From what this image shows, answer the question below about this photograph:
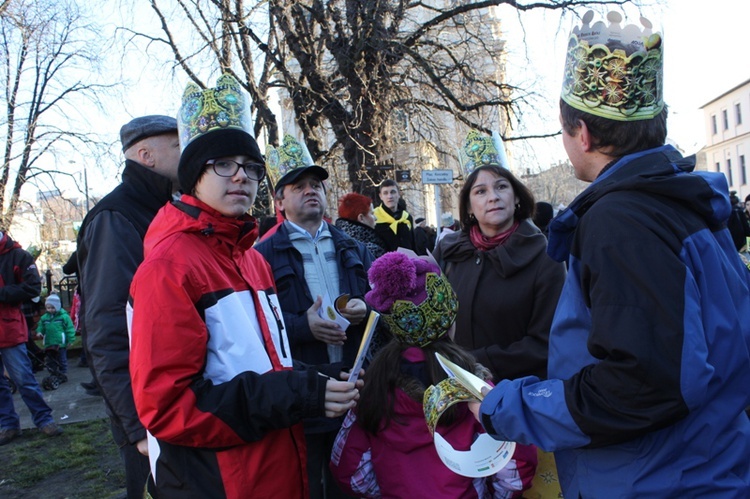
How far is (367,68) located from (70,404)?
27.5 ft

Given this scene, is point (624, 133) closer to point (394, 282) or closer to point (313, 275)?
point (394, 282)

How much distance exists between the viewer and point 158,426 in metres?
1.85

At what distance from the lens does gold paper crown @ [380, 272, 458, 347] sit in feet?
8.11

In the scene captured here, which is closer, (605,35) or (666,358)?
(666,358)

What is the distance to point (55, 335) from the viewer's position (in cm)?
894

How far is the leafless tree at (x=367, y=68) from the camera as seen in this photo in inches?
473

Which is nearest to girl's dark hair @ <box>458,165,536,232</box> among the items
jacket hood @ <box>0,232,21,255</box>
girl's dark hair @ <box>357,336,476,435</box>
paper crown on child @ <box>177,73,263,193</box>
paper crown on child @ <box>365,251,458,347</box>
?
paper crown on child @ <box>365,251,458,347</box>

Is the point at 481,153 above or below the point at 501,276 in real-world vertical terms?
above

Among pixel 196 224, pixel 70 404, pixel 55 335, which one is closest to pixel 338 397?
pixel 196 224

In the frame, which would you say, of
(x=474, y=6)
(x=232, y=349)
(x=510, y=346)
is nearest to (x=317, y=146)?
(x=474, y=6)

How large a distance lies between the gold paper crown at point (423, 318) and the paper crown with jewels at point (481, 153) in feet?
4.80

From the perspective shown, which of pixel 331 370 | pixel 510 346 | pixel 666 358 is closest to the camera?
pixel 666 358

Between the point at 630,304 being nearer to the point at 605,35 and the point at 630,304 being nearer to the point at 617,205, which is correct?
the point at 617,205

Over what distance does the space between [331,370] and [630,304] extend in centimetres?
135
